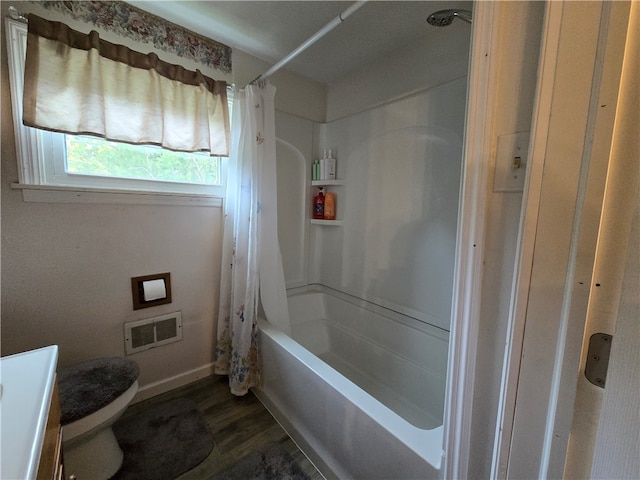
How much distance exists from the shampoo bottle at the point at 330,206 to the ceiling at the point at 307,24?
0.94 meters

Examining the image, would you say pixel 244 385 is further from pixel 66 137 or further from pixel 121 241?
pixel 66 137

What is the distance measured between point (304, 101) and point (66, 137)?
150 cm

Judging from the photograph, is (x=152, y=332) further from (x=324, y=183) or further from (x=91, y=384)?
(x=324, y=183)

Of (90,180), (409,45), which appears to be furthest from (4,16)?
(409,45)

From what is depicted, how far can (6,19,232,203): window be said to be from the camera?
1.15 meters

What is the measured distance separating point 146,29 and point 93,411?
6.05 ft

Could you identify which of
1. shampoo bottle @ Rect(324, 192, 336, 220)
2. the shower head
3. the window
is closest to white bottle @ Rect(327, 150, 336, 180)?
shampoo bottle @ Rect(324, 192, 336, 220)

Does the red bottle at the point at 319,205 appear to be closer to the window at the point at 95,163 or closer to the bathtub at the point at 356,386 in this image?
the bathtub at the point at 356,386

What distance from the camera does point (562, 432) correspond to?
0.44 meters

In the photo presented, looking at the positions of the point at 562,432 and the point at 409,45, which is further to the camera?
the point at 409,45

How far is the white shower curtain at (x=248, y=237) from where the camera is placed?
5.34 ft

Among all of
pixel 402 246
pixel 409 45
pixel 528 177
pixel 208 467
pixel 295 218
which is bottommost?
pixel 208 467

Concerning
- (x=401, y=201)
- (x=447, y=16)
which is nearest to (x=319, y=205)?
(x=401, y=201)

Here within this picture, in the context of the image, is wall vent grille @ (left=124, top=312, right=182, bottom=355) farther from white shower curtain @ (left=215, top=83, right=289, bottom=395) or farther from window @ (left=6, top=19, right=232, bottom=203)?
window @ (left=6, top=19, right=232, bottom=203)
